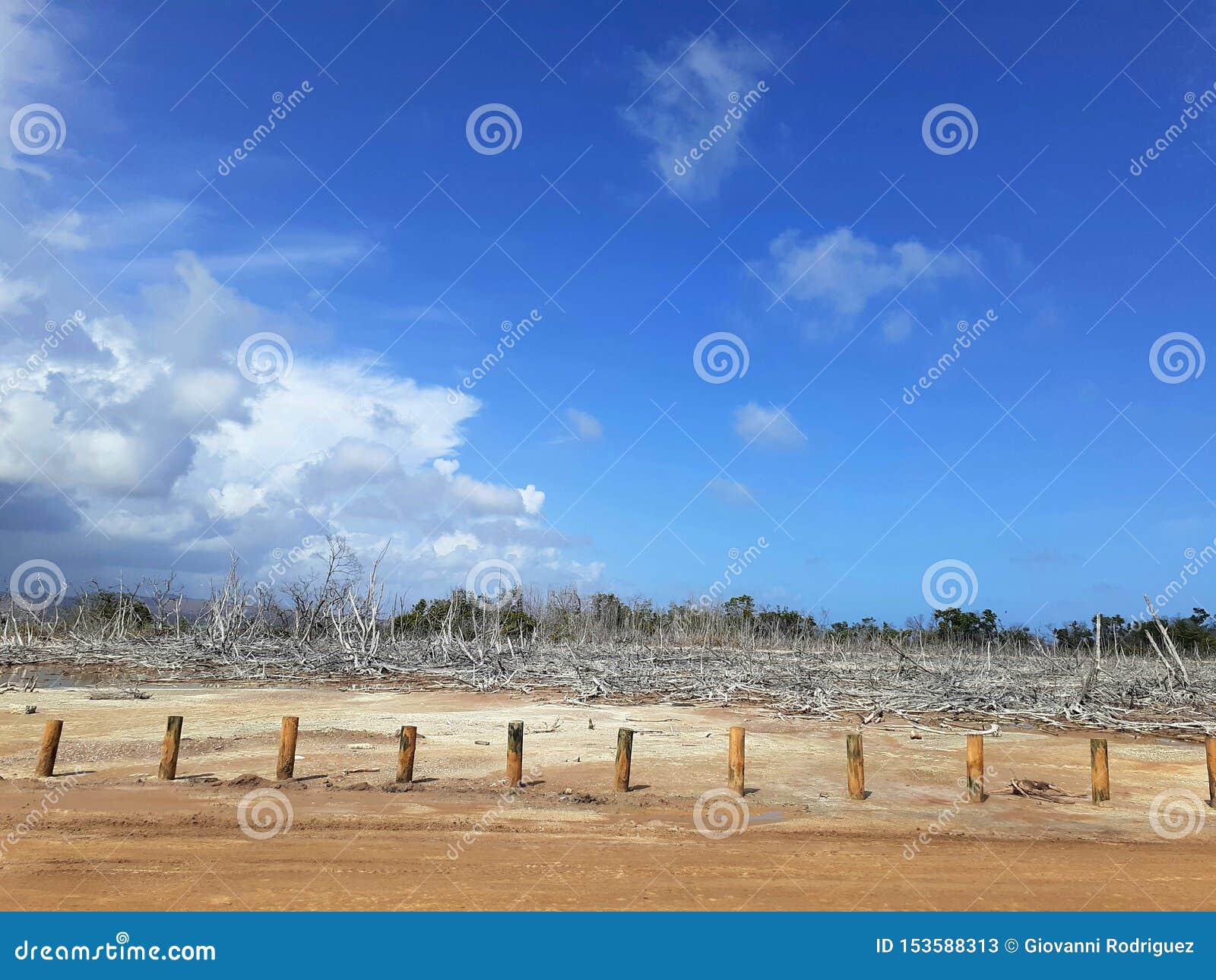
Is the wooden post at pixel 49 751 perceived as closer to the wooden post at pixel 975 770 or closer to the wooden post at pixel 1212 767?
the wooden post at pixel 975 770

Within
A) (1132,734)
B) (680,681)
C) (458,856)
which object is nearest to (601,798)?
(458,856)

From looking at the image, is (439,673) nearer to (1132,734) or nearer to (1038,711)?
(1038,711)

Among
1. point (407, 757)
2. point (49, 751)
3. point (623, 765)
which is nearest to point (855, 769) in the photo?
point (623, 765)

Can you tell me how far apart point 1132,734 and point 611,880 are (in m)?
14.0

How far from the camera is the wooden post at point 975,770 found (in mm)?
9977

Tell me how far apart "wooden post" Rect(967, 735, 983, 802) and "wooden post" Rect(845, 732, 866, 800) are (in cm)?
126

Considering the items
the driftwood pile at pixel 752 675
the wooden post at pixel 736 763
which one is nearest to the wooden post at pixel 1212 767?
the wooden post at pixel 736 763

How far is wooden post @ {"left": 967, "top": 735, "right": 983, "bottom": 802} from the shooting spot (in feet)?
32.7

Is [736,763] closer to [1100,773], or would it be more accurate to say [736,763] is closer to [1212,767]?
[1100,773]

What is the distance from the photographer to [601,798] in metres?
9.65

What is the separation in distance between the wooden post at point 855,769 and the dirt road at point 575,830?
0.54 ft

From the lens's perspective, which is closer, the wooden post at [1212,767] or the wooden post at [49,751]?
the wooden post at [1212,767]

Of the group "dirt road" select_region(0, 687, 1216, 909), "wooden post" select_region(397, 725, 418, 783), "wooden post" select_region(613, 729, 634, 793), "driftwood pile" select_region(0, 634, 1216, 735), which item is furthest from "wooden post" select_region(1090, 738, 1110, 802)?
"wooden post" select_region(397, 725, 418, 783)

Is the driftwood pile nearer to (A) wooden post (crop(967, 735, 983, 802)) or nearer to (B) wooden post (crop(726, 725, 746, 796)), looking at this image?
(A) wooden post (crop(967, 735, 983, 802))
